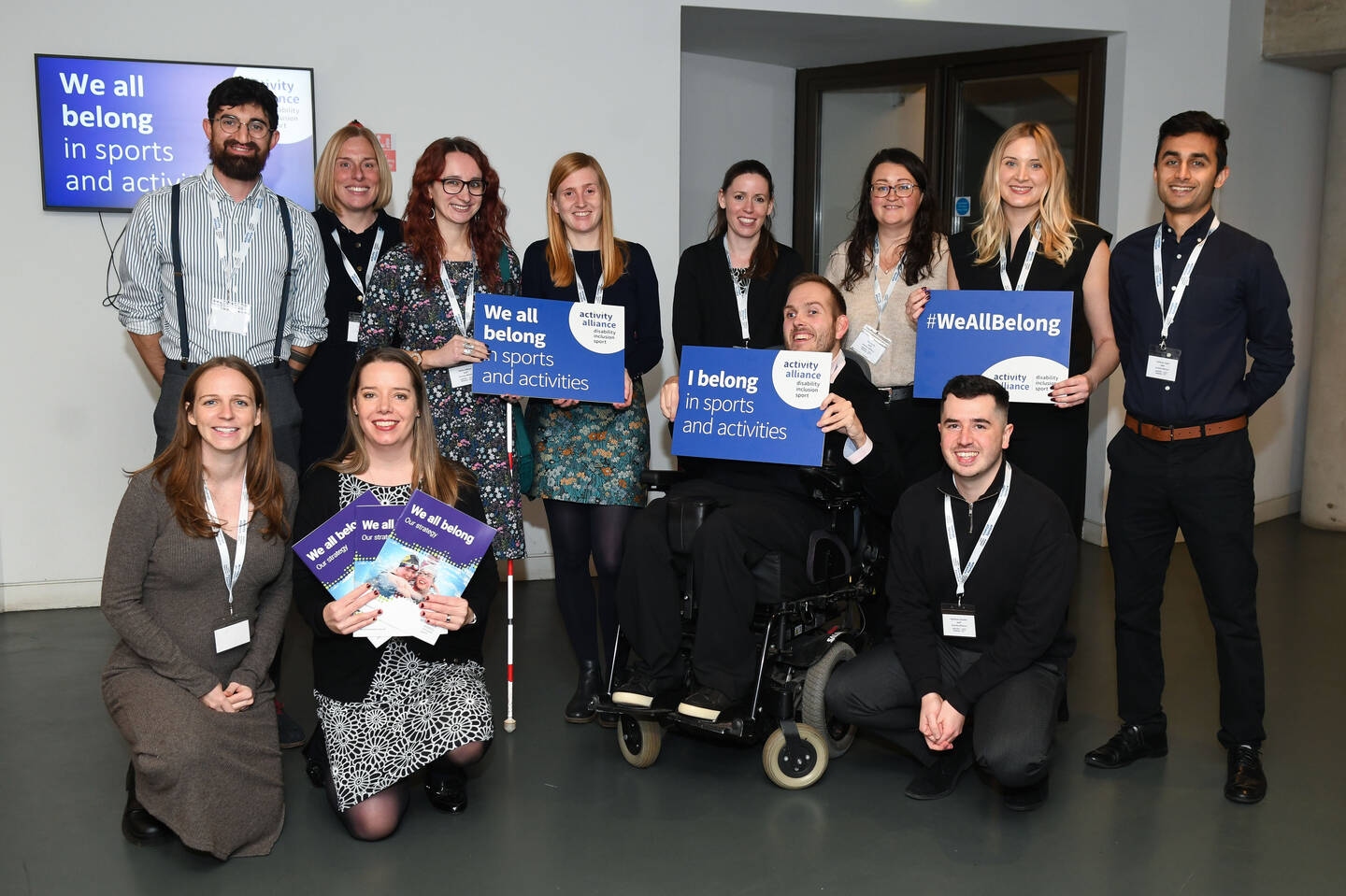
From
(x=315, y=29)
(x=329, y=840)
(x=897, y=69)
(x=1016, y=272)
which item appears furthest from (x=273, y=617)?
(x=897, y=69)

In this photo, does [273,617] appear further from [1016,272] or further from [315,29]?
[315,29]

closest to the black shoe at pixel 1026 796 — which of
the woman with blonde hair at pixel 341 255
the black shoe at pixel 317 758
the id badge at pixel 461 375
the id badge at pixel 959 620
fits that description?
the id badge at pixel 959 620

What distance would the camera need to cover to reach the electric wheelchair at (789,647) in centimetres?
344

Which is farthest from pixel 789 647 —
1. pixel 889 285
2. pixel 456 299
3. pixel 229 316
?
pixel 229 316

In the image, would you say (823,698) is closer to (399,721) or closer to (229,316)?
(399,721)

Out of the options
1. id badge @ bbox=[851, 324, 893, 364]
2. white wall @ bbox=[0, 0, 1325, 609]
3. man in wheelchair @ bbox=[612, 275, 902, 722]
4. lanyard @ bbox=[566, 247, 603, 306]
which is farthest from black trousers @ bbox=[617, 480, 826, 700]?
white wall @ bbox=[0, 0, 1325, 609]

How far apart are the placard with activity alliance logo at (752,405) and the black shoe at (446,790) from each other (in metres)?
1.22

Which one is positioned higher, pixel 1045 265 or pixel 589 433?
pixel 1045 265

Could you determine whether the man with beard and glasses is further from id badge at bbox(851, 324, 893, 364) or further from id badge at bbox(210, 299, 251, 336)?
id badge at bbox(851, 324, 893, 364)

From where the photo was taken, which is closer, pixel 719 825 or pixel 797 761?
pixel 719 825

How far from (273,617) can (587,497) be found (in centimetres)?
111

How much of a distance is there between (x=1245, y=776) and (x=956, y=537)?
1.09 meters

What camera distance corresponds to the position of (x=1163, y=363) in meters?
3.40

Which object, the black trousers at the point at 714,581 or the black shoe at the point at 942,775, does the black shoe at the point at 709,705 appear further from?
the black shoe at the point at 942,775
